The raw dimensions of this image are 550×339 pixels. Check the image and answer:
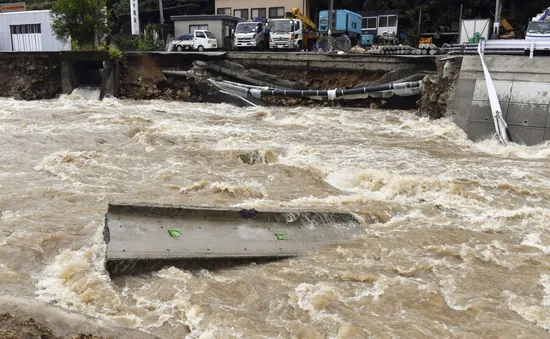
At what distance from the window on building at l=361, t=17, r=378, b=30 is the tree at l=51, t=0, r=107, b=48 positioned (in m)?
20.1

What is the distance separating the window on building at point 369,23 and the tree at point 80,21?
20.1m

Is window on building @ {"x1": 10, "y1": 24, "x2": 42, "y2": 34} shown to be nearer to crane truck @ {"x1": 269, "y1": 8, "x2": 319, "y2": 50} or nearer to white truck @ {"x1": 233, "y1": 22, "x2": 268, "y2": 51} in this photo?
white truck @ {"x1": 233, "y1": 22, "x2": 268, "y2": 51}

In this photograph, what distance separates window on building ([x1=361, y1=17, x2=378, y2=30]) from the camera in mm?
40312

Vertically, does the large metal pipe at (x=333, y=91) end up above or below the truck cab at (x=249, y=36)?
below

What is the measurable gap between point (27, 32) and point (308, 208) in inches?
1464

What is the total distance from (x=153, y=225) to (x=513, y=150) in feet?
33.8

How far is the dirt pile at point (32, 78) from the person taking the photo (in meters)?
26.0

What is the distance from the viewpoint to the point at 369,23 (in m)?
40.5

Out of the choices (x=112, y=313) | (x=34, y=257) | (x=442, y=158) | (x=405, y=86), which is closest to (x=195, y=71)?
(x=405, y=86)

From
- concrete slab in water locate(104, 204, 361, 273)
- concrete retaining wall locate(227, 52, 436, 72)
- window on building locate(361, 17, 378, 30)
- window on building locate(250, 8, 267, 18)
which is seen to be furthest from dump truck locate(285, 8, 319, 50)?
Answer: concrete slab in water locate(104, 204, 361, 273)

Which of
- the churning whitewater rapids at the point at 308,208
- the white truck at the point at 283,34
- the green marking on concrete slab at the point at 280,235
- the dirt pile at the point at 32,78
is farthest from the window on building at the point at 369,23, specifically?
the green marking on concrete slab at the point at 280,235

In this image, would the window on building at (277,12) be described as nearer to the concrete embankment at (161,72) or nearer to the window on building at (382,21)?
the window on building at (382,21)

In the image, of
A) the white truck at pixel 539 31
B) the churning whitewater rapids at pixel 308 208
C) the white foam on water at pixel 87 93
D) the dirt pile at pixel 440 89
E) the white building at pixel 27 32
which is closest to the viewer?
the churning whitewater rapids at pixel 308 208

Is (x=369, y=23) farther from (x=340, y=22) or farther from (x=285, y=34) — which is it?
(x=285, y=34)
